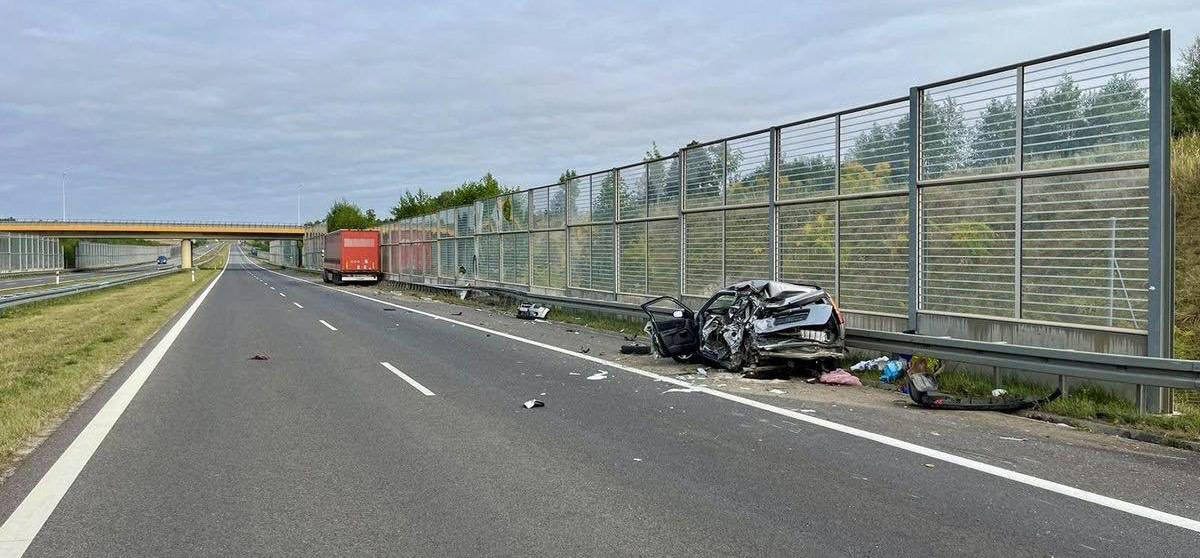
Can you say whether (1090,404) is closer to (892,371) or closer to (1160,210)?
(1160,210)

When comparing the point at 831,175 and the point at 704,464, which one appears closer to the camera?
the point at 704,464

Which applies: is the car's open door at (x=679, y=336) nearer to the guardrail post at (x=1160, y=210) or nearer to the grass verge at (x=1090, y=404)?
the grass verge at (x=1090, y=404)

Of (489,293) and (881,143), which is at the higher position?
(881,143)

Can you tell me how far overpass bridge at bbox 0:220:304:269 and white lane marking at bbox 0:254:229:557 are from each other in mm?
94691

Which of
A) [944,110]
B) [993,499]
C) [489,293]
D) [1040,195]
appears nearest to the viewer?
[993,499]

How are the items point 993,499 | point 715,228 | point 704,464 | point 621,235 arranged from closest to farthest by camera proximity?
1. point 993,499
2. point 704,464
3. point 715,228
4. point 621,235

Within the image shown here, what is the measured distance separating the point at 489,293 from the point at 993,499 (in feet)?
82.3

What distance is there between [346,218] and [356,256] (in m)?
78.8

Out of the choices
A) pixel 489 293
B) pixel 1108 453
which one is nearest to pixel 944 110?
pixel 1108 453

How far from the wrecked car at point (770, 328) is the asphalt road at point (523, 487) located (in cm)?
167

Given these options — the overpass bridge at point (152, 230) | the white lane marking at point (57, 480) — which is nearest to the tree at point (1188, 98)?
the white lane marking at point (57, 480)

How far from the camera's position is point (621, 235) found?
20.3 m

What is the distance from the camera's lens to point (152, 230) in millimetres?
Result: 95562

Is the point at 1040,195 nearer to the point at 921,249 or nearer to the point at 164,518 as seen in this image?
the point at 921,249
